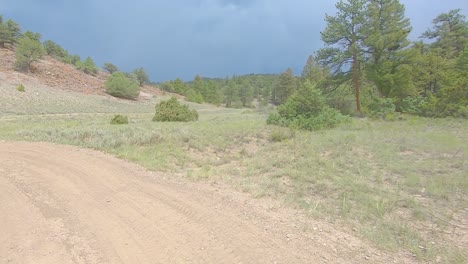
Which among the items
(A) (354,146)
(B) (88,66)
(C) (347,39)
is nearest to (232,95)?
(B) (88,66)

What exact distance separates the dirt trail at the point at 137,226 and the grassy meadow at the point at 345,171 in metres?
0.82

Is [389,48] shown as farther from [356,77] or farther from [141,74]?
[141,74]

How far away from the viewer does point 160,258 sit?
3.59 m

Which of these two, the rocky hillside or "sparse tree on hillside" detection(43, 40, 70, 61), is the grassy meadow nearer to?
the rocky hillside

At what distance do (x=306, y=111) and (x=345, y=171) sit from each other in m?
12.1

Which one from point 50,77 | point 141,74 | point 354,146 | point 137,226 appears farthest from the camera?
point 141,74

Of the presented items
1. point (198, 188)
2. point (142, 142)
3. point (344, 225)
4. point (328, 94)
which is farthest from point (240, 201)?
point (328, 94)

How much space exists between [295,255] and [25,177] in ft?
19.5

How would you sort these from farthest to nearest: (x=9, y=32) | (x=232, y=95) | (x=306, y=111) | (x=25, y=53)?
(x=232, y=95)
(x=9, y=32)
(x=25, y=53)
(x=306, y=111)

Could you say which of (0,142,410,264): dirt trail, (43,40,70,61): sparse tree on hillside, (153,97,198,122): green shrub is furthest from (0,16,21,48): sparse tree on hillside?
(0,142,410,264): dirt trail

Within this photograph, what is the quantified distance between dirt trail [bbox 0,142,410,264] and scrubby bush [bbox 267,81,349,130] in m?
13.4

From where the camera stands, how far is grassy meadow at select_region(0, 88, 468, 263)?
4.84 m

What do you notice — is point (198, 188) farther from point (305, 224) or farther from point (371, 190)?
point (371, 190)

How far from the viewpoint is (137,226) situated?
4398 millimetres
